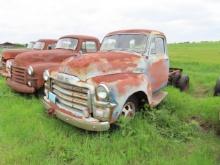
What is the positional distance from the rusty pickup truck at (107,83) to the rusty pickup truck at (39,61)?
123cm

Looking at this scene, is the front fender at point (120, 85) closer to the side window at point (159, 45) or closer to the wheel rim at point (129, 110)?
the wheel rim at point (129, 110)

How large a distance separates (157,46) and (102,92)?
2982mm

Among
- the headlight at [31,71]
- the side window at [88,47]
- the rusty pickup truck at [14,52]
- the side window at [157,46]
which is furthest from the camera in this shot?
the rusty pickup truck at [14,52]

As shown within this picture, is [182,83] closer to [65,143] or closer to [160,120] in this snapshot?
[160,120]

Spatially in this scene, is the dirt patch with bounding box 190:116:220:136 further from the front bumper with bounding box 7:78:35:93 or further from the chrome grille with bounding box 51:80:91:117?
the front bumper with bounding box 7:78:35:93

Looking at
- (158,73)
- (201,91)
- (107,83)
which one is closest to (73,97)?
(107,83)

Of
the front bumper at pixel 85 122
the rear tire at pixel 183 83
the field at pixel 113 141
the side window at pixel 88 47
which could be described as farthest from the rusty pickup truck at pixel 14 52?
the front bumper at pixel 85 122

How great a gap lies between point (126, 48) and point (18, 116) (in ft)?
9.26

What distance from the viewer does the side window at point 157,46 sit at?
771cm

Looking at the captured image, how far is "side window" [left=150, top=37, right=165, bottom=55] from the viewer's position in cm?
771

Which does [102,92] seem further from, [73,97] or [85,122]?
[73,97]

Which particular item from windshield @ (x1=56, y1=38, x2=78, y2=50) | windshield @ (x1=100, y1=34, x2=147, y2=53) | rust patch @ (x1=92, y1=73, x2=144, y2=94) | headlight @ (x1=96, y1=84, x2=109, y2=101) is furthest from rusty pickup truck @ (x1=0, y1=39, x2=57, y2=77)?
headlight @ (x1=96, y1=84, x2=109, y2=101)

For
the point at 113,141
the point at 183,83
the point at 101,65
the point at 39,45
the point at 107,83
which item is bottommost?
the point at 113,141

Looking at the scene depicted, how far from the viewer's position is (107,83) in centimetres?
565
